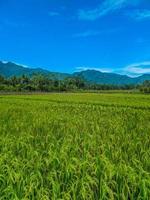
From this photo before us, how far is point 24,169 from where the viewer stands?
533 cm

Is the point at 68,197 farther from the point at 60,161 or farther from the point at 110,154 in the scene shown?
the point at 110,154

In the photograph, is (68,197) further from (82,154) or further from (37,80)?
(37,80)

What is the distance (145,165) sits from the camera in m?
5.63

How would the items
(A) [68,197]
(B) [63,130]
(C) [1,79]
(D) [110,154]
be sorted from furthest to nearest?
(C) [1,79] < (B) [63,130] < (D) [110,154] < (A) [68,197]

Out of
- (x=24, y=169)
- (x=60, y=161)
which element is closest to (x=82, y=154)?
(x=60, y=161)

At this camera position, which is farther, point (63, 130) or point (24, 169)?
point (63, 130)

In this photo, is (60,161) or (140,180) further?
(60,161)

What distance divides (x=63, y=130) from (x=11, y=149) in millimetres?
3368

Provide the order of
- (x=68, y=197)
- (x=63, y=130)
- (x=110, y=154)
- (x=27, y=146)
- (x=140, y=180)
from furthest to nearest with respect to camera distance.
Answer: (x=63, y=130) → (x=27, y=146) → (x=110, y=154) → (x=140, y=180) → (x=68, y=197)

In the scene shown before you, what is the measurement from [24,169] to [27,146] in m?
1.64

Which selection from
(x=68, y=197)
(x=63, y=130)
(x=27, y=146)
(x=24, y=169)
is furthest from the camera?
(x=63, y=130)

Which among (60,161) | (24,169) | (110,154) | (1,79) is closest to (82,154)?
(110,154)

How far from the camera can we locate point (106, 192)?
426cm

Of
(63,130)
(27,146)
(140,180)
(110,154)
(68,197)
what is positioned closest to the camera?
(68,197)
